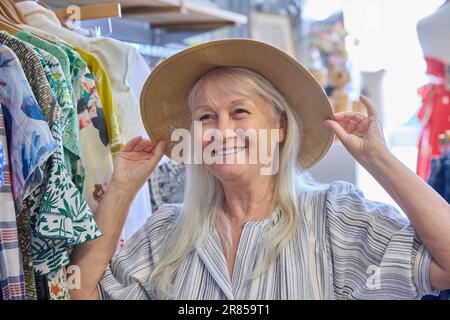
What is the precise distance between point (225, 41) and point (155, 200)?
58cm

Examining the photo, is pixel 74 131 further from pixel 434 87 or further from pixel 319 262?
pixel 434 87

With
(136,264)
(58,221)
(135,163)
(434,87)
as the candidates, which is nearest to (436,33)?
(434,87)

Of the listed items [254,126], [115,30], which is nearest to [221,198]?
[254,126]

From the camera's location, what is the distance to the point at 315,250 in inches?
43.0

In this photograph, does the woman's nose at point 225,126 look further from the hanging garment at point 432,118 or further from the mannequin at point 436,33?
the hanging garment at point 432,118

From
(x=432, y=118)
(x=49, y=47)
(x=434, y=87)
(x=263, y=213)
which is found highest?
(x=49, y=47)

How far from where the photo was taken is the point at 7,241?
95 centimetres

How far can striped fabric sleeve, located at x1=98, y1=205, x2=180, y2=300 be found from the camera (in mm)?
1164

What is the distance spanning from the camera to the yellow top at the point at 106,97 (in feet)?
4.14

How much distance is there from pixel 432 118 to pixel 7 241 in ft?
4.85

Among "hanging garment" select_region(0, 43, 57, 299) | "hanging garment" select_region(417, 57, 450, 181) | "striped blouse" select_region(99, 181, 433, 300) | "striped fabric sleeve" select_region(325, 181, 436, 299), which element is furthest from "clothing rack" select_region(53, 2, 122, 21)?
"hanging garment" select_region(417, 57, 450, 181)

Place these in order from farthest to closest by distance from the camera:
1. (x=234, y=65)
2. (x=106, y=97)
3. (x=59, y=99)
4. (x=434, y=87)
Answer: (x=434, y=87) → (x=106, y=97) → (x=234, y=65) → (x=59, y=99)

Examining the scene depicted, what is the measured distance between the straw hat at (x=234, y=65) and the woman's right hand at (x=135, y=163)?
0.13 ft
